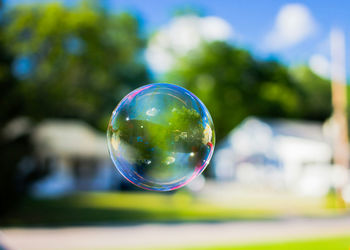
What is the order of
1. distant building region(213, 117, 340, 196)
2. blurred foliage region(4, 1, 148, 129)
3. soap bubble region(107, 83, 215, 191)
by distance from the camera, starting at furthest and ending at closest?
blurred foliage region(4, 1, 148, 129)
distant building region(213, 117, 340, 196)
soap bubble region(107, 83, 215, 191)

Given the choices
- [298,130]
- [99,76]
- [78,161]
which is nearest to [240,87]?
[298,130]

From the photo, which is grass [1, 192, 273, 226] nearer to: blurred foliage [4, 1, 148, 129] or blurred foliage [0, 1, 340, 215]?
blurred foliage [0, 1, 340, 215]

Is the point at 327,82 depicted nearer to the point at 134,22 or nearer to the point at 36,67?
the point at 134,22

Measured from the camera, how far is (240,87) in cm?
4853

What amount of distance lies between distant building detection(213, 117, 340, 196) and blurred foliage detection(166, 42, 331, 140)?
7.38 meters

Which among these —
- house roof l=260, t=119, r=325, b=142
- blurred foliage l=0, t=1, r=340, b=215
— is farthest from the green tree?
house roof l=260, t=119, r=325, b=142

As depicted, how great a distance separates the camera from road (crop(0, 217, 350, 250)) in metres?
10.1

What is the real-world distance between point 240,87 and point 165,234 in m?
38.9

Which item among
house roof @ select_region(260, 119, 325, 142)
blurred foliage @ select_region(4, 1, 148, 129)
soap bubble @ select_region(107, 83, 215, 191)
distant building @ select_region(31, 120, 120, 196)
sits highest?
blurred foliage @ select_region(4, 1, 148, 129)

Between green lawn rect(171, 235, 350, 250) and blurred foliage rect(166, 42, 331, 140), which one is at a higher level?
blurred foliage rect(166, 42, 331, 140)

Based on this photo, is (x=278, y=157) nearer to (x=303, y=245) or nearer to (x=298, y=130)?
(x=298, y=130)

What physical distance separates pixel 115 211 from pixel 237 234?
6790mm

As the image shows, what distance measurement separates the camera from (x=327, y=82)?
185 feet

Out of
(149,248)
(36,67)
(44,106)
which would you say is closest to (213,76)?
(36,67)
